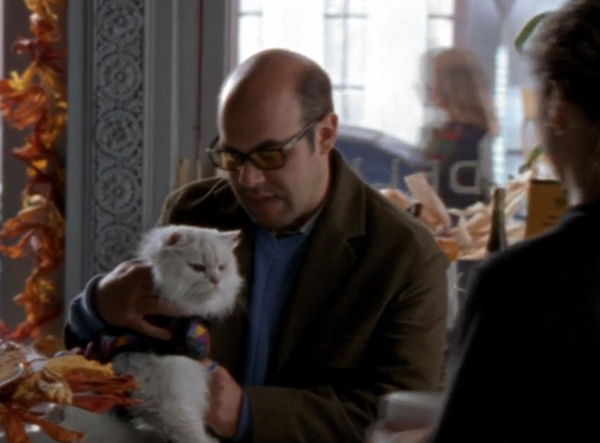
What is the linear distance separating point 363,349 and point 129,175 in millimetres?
982

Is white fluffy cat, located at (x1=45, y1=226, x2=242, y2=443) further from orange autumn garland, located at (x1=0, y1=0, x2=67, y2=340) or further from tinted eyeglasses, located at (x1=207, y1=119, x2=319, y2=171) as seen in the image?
orange autumn garland, located at (x1=0, y1=0, x2=67, y2=340)

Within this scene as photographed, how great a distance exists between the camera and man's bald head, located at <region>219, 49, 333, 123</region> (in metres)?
1.70

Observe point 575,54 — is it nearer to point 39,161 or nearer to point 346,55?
point 346,55

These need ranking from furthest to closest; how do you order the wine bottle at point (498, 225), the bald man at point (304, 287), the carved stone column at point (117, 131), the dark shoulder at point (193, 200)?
the carved stone column at point (117, 131)
the wine bottle at point (498, 225)
the dark shoulder at point (193, 200)
the bald man at point (304, 287)

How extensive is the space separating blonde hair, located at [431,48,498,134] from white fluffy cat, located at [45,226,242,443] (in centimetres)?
106

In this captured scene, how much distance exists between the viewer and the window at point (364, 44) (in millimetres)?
2539

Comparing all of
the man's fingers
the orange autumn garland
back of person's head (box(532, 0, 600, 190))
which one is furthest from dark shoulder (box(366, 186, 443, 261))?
the orange autumn garland

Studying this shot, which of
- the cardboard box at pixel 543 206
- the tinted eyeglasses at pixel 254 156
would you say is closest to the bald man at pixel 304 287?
the tinted eyeglasses at pixel 254 156

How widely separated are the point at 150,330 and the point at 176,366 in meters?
0.06

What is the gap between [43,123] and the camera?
2.57m

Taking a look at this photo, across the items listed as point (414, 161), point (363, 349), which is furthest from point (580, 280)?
point (414, 161)

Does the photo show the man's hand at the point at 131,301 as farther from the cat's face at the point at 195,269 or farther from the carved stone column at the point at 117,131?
the carved stone column at the point at 117,131

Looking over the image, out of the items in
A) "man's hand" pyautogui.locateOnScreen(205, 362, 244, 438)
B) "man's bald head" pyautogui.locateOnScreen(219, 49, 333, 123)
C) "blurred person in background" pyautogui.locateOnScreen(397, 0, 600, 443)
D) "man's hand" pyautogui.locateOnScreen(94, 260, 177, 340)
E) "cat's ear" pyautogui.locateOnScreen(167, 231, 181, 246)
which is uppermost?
"man's bald head" pyautogui.locateOnScreen(219, 49, 333, 123)

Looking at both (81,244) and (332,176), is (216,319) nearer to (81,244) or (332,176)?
(332,176)
